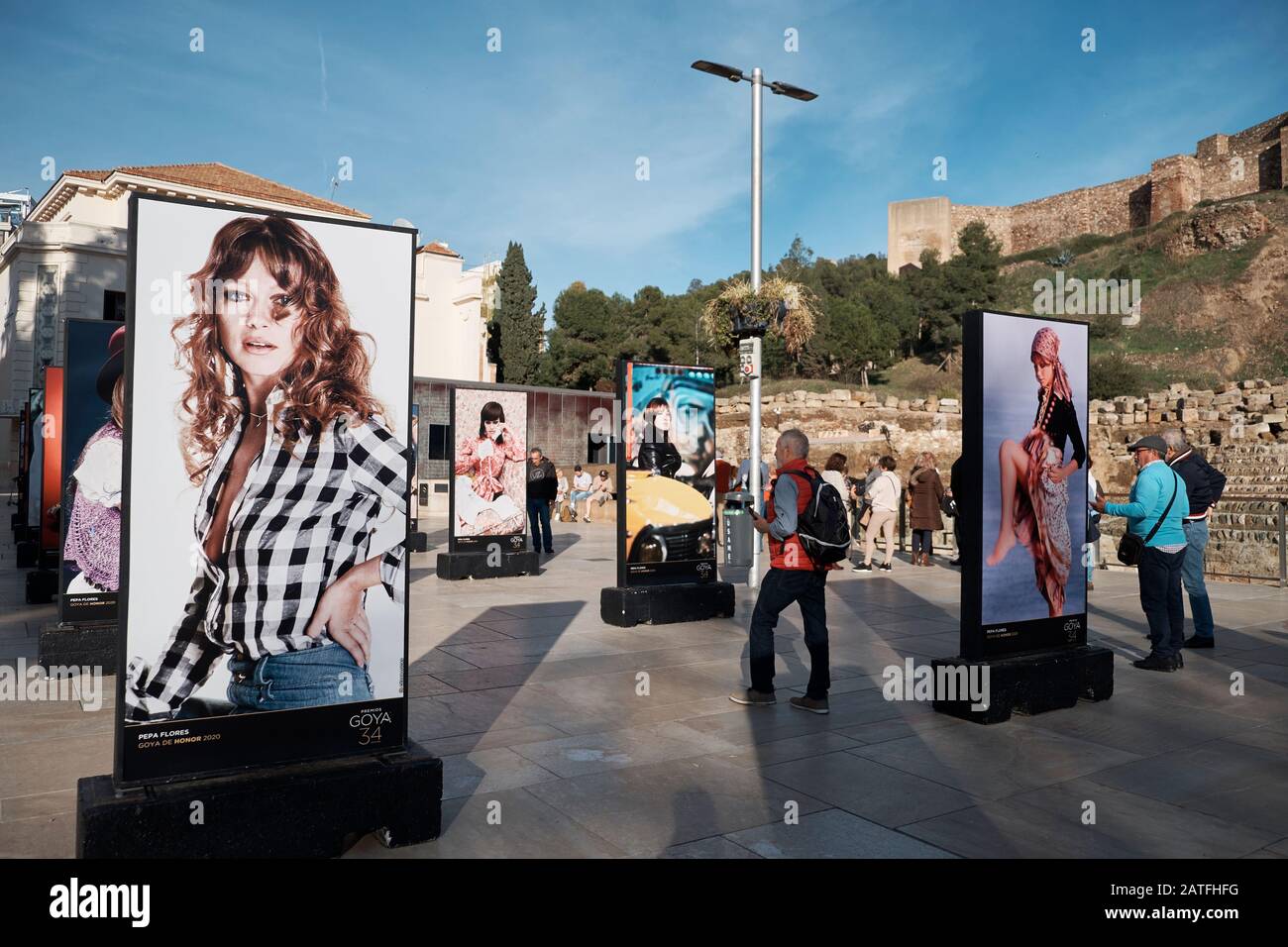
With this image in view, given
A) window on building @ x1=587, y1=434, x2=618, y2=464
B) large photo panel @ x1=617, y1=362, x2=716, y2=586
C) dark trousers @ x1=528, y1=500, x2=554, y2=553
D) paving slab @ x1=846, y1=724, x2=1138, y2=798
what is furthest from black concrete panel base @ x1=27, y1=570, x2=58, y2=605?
window on building @ x1=587, y1=434, x2=618, y2=464

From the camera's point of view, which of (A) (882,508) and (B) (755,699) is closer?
(B) (755,699)

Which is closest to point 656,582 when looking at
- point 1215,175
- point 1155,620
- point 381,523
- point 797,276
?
point 1155,620

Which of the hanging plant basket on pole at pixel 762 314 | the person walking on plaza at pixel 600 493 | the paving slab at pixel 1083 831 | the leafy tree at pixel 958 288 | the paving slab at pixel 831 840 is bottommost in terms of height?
the paving slab at pixel 1083 831

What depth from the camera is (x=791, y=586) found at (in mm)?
6109

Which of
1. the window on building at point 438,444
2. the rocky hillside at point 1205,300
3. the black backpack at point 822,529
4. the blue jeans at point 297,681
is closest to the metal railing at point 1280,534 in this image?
the black backpack at point 822,529

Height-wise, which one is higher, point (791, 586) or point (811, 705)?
point (791, 586)

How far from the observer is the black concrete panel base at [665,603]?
9.25m

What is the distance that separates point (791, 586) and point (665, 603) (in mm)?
3459

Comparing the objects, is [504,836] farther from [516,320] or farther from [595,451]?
[516,320]

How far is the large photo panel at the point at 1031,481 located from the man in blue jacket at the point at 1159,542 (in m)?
0.88

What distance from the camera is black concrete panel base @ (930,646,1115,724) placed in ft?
19.5

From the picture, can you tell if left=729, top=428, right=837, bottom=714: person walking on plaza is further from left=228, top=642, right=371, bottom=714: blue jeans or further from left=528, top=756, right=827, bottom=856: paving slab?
left=228, top=642, right=371, bottom=714: blue jeans

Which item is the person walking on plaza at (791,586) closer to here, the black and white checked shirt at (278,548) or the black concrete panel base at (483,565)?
the black and white checked shirt at (278,548)
